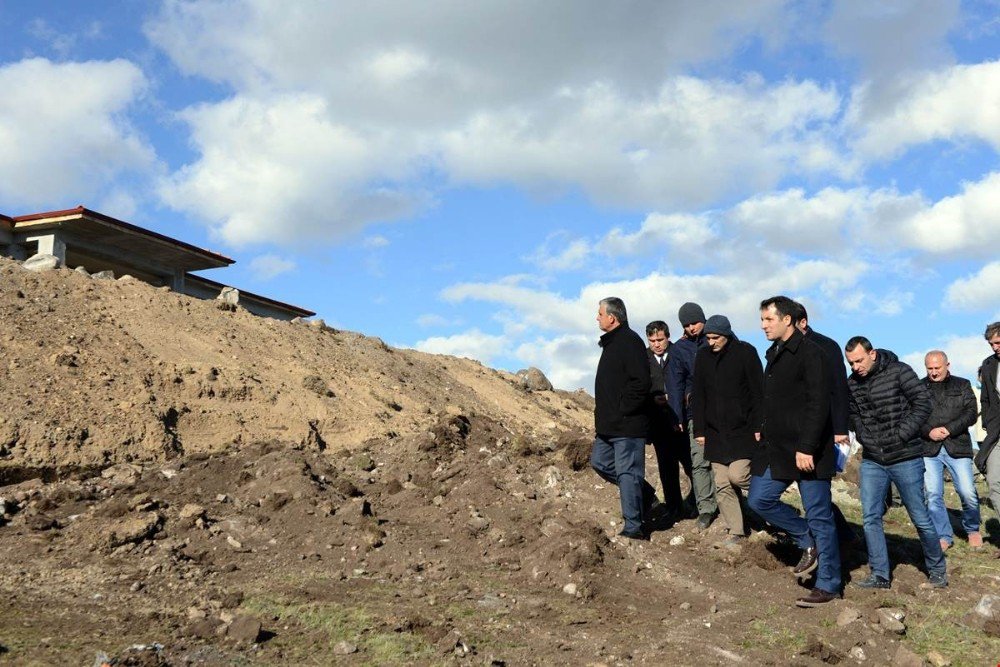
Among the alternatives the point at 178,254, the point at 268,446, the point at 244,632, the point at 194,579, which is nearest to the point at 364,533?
the point at 194,579

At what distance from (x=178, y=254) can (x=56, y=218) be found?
378 cm

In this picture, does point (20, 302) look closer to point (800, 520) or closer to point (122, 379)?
point (122, 379)

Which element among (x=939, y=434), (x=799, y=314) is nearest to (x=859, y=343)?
(x=799, y=314)

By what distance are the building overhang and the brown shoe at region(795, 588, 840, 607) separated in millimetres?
19712

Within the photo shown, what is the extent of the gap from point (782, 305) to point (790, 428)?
87 centimetres

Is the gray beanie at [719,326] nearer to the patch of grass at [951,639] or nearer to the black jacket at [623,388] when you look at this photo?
the black jacket at [623,388]

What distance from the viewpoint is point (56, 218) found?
71.1 feet

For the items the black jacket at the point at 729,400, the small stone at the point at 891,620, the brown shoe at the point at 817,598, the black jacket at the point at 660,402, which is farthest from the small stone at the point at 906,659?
the black jacket at the point at 660,402

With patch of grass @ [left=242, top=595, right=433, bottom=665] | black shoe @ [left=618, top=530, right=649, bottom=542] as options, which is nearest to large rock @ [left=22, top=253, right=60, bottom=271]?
patch of grass @ [left=242, top=595, right=433, bottom=665]

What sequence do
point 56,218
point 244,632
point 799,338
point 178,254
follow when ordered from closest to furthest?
point 244,632, point 799,338, point 56,218, point 178,254

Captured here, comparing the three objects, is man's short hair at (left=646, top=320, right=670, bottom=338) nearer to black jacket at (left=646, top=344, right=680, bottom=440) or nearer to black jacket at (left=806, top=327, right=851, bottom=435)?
black jacket at (left=646, top=344, right=680, bottom=440)

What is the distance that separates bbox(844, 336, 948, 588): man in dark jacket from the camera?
6656mm

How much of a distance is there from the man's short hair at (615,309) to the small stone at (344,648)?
3.72 meters

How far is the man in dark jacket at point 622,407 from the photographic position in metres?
7.58
